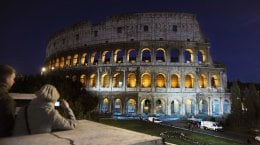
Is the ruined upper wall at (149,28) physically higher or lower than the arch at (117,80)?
higher

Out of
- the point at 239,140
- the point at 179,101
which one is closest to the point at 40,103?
the point at 239,140

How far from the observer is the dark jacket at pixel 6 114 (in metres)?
2.95

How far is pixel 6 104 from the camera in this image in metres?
3.07

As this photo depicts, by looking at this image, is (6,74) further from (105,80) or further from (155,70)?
(105,80)

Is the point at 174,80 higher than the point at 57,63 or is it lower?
lower

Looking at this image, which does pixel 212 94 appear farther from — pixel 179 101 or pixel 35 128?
pixel 35 128

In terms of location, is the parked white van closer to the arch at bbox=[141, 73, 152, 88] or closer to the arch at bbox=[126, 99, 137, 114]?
the arch at bbox=[141, 73, 152, 88]

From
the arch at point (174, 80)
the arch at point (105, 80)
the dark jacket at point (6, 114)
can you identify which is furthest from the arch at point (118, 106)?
the dark jacket at point (6, 114)

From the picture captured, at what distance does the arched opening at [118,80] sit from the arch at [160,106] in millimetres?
6180

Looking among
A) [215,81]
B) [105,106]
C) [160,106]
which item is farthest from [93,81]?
[215,81]

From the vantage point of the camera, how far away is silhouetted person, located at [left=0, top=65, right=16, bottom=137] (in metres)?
2.96

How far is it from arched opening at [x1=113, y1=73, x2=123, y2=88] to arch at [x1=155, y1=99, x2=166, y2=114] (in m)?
6.18

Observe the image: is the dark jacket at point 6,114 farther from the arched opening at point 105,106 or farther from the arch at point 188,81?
the arch at point 188,81

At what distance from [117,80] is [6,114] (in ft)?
123
